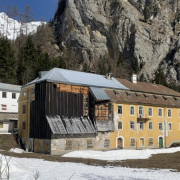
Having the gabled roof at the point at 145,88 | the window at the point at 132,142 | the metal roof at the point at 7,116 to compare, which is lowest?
the window at the point at 132,142

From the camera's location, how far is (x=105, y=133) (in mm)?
36594

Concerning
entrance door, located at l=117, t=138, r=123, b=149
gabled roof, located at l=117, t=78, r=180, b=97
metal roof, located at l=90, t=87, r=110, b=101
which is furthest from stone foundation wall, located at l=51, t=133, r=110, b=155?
gabled roof, located at l=117, t=78, r=180, b=97

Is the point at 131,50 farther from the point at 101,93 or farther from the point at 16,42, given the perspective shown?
the point at 101,93

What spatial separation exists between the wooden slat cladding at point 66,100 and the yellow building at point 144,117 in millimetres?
4656

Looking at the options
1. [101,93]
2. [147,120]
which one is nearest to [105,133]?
[101,93]

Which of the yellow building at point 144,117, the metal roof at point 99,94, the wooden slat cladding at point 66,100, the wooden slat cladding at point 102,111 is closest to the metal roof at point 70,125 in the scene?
the wooden slat cladding at point 66,100

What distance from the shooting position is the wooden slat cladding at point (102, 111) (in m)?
36.8

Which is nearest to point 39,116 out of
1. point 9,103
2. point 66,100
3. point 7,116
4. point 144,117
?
point 66,100

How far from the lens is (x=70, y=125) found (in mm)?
33531

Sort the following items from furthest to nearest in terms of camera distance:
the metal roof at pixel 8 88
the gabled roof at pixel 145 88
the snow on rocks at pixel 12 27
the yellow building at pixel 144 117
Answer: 1. the snow on rocks at pixel 12 27
2. the metal roof at pixel 8 88
3. the gabled roof at pixel 145 88
4. the yellow building at pixel 144 117

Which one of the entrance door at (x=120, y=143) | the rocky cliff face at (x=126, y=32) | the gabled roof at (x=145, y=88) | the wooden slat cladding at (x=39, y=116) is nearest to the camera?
the wooden slat cladding at (x=39, y=116)

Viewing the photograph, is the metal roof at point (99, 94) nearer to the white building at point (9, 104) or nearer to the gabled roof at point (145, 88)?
the gabled roof at point (145, 88)

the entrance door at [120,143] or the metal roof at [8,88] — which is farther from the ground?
the metal roof at [8,88]

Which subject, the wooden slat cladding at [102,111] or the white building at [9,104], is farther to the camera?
the white building at [9,104]
